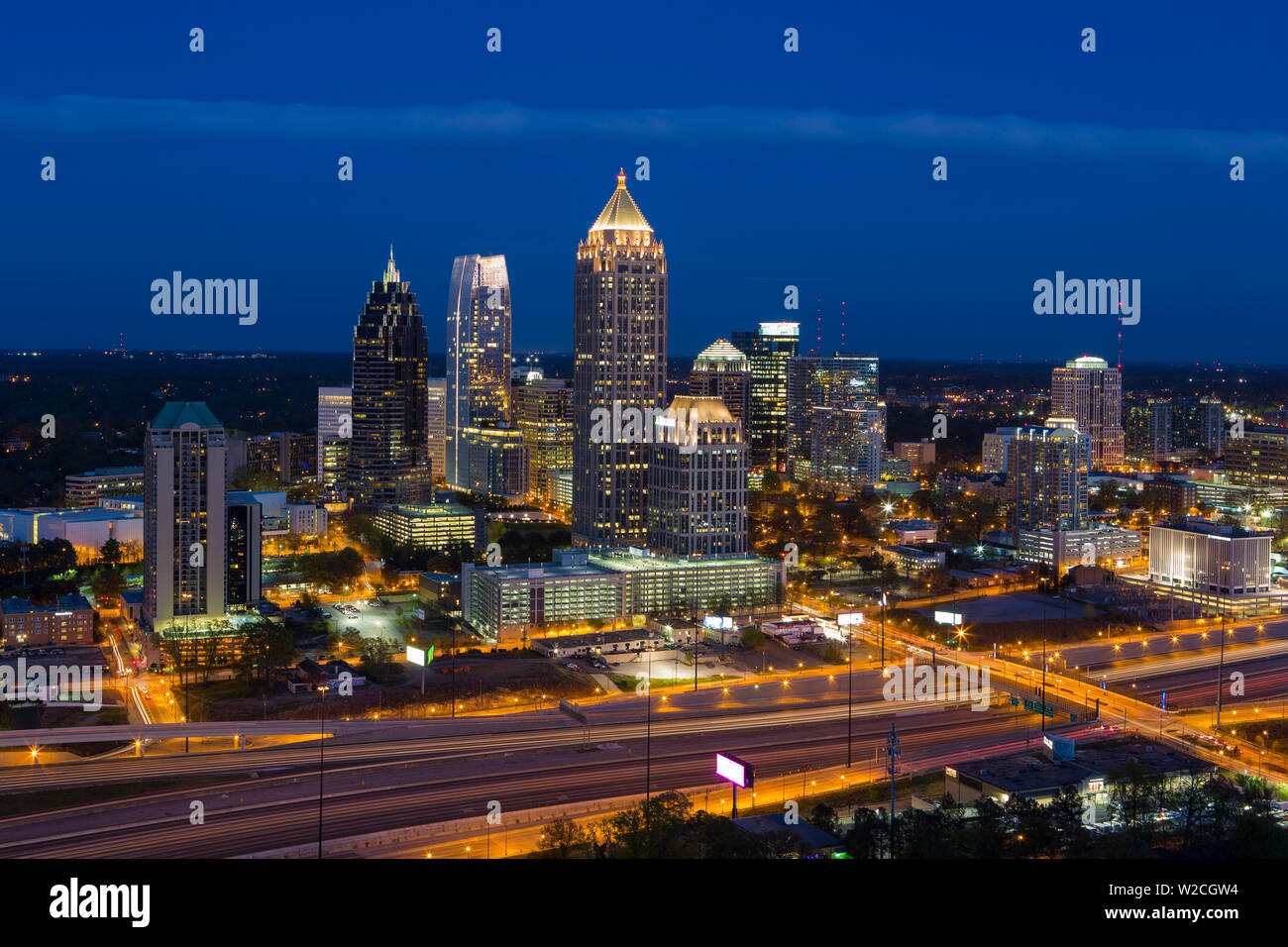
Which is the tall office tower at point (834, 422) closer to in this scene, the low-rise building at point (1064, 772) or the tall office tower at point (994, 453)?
the tall office tower at point (994, 453)

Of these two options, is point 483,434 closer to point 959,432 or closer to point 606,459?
point 606,459

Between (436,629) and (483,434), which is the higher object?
(483,434)

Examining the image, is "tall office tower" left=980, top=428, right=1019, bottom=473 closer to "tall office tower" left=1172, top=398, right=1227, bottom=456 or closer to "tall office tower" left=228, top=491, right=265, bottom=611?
"tall office tower" left=1172, top=398, right=1227, bottom=456

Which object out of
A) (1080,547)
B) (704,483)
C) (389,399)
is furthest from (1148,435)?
(704,483)

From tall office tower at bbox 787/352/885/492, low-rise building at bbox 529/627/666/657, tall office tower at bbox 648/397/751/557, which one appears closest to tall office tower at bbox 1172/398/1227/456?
tall office tower at bbox 787/352/885/492

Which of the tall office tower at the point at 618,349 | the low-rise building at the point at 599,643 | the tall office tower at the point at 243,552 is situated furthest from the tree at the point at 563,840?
the tall office tower at the point at 618,349

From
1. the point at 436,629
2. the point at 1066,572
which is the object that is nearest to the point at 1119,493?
the point at 1066,572

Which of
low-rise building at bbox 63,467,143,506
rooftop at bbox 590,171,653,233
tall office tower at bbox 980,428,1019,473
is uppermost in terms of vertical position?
rooftop at bbox 590,171,653,233
